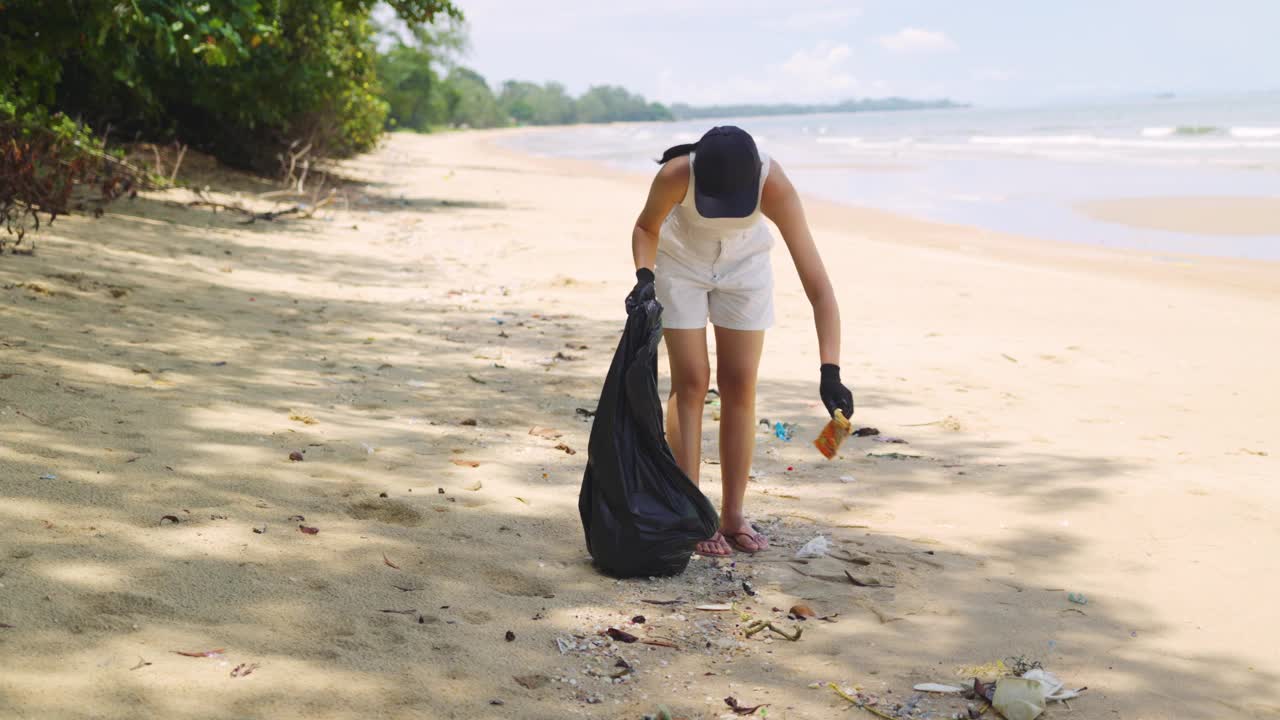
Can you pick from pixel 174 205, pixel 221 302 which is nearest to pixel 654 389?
pixel 221 302

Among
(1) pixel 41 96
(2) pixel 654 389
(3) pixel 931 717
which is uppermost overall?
(1) pixel 41 96

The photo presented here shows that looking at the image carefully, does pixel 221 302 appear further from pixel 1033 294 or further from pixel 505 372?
pixel 1033 294

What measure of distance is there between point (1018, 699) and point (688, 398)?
1.55 meters

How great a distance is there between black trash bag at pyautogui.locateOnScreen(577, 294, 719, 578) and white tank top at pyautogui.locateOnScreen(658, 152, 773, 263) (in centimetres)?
26

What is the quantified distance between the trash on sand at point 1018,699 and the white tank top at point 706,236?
160 cm

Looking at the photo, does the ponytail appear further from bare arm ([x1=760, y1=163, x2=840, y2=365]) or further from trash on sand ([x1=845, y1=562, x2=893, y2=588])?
trash on sand ([x1=845, y1=562, x2=893, y2=588])

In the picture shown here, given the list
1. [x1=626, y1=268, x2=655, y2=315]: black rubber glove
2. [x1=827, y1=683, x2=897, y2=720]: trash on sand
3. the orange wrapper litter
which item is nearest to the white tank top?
[x1=626, y1=268, x2=655, y2=315]: black rubber glove

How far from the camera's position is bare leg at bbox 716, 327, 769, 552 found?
386 centimetres

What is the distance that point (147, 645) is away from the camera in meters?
2.80

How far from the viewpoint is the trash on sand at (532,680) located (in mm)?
2881

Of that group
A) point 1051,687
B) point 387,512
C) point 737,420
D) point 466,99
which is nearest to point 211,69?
point 387,512

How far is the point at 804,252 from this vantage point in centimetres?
373

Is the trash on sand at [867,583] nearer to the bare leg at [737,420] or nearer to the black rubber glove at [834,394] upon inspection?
the bare leg at [737,420]

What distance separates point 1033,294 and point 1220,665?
767 cm
